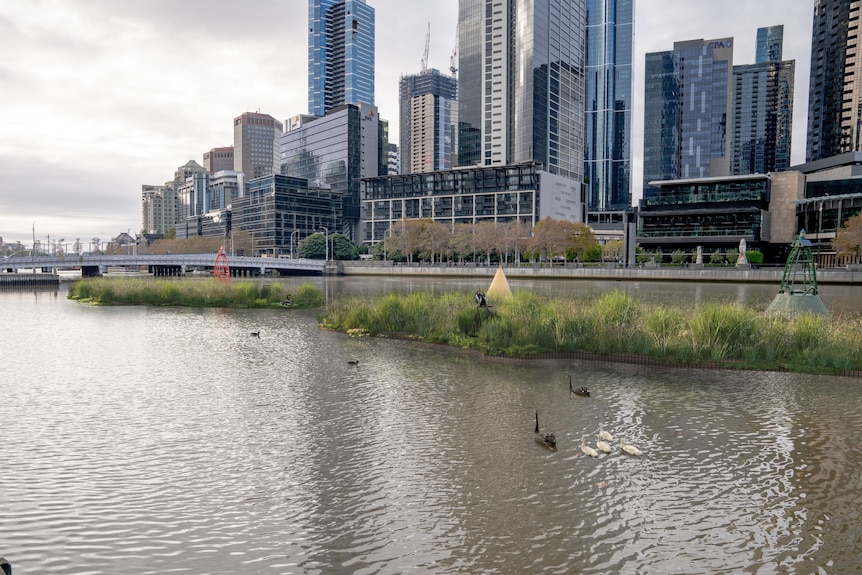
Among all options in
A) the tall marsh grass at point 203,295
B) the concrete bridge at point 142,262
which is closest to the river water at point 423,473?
the tall marsh grass at point 203,295

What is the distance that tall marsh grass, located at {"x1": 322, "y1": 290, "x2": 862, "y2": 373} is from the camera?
70.4 feet

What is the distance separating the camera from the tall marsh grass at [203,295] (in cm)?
4800

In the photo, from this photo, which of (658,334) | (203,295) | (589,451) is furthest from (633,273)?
(589,451)

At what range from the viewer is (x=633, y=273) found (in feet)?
317

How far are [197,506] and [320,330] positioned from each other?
23124 millimetres

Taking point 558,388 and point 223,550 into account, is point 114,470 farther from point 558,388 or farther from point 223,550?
point 558,388

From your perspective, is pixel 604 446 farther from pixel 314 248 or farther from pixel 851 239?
pixel 314 248

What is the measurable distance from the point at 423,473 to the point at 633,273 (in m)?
92.0

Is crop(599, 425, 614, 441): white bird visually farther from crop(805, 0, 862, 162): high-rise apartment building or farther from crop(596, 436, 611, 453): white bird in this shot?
crop(805, 0, 862, 162): high-rise apartment building

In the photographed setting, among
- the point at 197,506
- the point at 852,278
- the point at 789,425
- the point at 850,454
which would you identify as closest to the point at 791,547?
the point at 850,454

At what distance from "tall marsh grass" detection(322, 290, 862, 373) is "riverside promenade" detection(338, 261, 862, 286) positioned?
2606 inches

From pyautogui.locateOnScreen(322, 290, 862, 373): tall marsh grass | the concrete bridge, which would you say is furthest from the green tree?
pyautogui.locateOnScreen(322, 290, 862, 373): tall marsh grass

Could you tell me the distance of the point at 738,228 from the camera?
398ft

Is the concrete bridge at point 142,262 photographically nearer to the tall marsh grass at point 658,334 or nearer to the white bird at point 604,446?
the tall marsh grass at point 658,334
